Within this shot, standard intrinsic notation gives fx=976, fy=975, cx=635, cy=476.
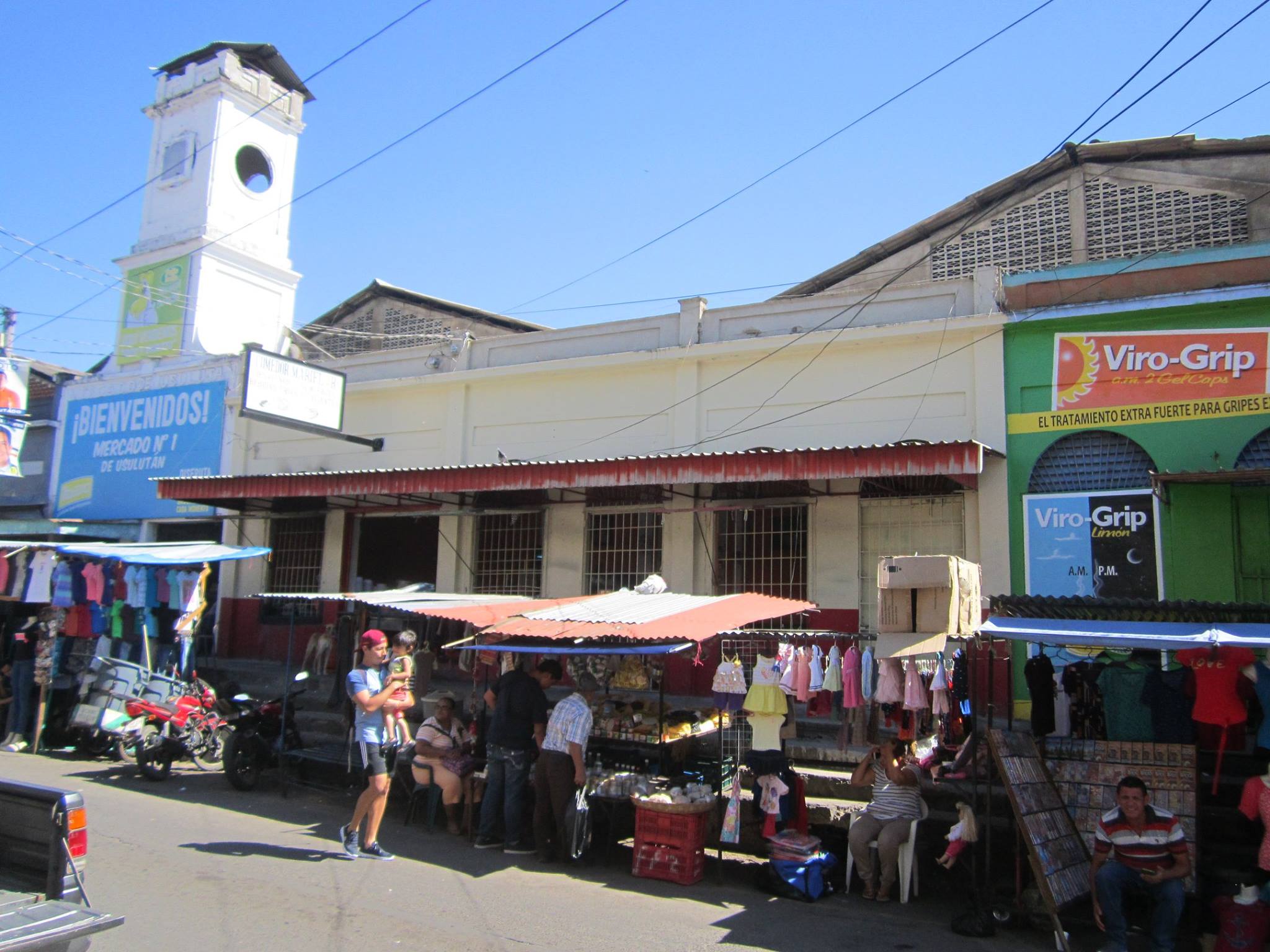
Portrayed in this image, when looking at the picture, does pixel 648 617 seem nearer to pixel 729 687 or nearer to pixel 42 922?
pixel 729 687

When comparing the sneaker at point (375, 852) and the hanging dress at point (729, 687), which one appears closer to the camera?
the sneaker at point (375, 852)

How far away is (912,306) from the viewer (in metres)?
14.2

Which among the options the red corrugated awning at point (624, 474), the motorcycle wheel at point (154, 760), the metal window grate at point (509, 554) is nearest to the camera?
the motorcycle wheel at point (154, 760)

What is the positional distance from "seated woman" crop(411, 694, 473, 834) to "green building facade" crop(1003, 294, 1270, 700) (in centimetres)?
712

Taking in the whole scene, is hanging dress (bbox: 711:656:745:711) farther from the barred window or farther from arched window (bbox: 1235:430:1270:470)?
arched window (bbox: 1235:430:1270:470)

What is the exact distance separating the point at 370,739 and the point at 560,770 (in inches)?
65.5

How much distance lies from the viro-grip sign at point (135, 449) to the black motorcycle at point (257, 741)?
9.11 meters

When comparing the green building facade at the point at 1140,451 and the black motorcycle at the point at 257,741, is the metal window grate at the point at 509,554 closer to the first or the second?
the black motorcycle at the point at 257,741

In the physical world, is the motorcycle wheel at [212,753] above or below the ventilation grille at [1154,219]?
below

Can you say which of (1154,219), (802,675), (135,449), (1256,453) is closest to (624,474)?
(802,675)

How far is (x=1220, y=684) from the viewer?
7.68 meters

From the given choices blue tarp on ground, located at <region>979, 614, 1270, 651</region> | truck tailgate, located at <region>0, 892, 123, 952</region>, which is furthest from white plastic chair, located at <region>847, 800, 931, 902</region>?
truck tailgate, located at <region>0, 892, 123, 952</region>

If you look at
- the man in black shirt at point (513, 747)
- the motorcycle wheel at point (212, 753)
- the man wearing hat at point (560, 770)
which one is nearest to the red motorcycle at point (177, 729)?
the motorcycle wheel at point (212, 753)

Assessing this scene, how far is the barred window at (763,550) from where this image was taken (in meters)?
14.5
